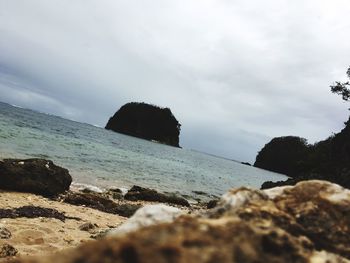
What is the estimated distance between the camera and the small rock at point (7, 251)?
702 cm

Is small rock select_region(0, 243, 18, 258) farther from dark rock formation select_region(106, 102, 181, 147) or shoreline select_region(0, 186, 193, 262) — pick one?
dark rock formation select_region(106, 102, 181, 147)

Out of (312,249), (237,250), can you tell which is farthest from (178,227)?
(312,249)

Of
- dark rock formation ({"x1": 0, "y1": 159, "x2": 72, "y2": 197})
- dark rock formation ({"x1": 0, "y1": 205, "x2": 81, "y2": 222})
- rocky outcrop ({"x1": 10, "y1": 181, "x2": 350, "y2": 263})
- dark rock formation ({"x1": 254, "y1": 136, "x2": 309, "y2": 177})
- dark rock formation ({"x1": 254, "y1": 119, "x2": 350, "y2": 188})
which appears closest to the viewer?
rocky outcrop ({"x1": 10, "y1": 181, "x2": 350, "y2": 263})

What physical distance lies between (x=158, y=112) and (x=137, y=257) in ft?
598

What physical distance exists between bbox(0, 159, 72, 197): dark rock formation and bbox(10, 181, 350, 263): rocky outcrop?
13.9m

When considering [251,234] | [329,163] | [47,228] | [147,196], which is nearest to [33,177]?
[47,228]

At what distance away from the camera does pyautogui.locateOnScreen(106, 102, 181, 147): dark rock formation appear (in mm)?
184625

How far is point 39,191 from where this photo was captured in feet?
53.0

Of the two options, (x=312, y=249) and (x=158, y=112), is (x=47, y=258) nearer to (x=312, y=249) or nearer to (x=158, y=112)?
(x=312, y=249)

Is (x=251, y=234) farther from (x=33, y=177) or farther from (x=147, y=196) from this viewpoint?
(x=147, y=196)

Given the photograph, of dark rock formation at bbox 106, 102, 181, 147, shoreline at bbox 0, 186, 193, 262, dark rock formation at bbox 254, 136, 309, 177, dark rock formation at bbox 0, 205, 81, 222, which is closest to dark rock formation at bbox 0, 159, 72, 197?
shoreline at bbox 0, 186, 193, 262

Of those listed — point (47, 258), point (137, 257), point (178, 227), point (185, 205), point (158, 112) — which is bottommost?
point (185, 205)

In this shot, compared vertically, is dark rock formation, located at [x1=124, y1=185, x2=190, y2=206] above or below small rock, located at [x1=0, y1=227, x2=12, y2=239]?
below

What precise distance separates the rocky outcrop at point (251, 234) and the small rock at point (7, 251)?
5.20 metres
